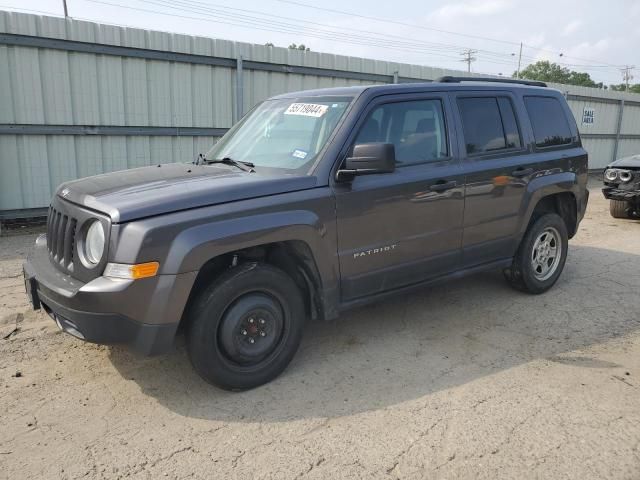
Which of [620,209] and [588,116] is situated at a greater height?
[588,116]

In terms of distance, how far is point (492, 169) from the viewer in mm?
4523

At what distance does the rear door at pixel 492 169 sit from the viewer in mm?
4414

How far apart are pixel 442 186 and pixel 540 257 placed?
1.81 m

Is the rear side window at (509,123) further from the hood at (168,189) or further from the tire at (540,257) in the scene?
the hood at (168,189)

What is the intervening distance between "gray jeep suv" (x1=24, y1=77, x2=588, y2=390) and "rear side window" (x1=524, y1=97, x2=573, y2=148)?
0.04 metres

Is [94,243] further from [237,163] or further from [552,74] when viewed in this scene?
[552,74]

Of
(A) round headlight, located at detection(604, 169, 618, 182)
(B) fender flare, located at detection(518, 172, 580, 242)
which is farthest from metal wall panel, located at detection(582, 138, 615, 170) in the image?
(B) fender flare, located at detection(518, 172, 580, 242)

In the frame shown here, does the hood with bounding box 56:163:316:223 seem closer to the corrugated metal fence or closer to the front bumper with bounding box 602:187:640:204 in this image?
the corrugated metal fence

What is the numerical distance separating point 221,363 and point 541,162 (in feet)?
11.7

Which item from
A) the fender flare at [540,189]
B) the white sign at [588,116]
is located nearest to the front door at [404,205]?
the fender flare at [540,189]

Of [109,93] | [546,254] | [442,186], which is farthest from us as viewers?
[109,93]

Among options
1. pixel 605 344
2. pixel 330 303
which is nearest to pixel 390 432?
pixel 330 303

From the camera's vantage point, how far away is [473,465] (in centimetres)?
269

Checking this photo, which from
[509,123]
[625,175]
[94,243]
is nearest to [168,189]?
[94,243]
